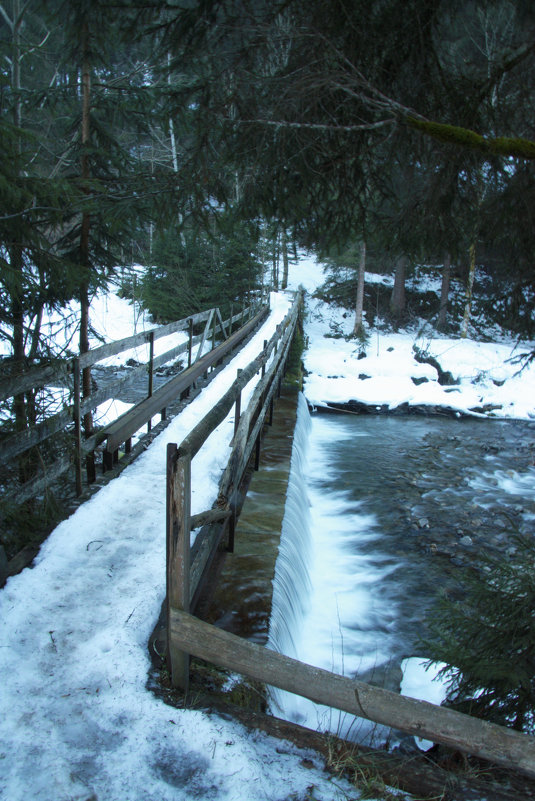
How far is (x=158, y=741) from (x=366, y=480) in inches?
339

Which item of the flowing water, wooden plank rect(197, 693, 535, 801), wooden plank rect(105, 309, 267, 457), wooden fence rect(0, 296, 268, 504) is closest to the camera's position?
wooden plank rect(197, 693, 535, 801)

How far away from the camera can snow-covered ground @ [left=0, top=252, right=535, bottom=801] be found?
2.09 meters

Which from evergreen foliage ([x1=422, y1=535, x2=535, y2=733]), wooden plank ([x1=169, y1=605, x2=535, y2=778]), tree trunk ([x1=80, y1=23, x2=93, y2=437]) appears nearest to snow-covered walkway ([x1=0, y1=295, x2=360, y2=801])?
wooden plank ([x1=169, y1=605, x2=535, y2=778])

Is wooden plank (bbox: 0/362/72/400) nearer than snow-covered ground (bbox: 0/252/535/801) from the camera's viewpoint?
No

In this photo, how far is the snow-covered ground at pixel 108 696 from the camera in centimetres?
209

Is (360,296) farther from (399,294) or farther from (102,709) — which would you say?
(102,709)

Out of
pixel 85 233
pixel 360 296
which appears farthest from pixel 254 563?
pixel 360 296

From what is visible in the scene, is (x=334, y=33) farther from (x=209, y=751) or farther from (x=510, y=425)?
(x=510, y=425)

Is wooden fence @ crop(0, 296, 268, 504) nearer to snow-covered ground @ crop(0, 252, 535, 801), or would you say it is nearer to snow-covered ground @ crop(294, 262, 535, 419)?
snow-covered ground @ crop(0, 252, 535, 801)

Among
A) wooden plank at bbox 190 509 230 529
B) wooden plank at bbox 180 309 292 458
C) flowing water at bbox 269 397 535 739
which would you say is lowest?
flowing water at bbox 269 397 535 739

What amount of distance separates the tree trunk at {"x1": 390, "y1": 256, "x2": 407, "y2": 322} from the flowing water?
44.5 feet

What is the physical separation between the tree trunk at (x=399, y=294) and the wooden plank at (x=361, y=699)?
26.4m

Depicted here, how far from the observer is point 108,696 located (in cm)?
251

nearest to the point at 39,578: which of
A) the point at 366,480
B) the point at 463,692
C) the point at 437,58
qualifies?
the point at 463,692
